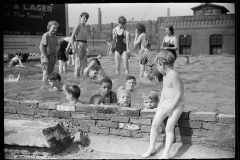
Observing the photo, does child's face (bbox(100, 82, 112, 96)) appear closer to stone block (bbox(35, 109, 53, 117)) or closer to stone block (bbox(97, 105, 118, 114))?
stone block (bbox(97, 105, 118, 114))

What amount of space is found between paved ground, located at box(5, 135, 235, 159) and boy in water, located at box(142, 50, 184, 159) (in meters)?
0.21

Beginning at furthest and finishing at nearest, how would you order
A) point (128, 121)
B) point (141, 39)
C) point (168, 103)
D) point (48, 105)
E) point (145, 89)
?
point (141, 39)
point (145, 89)
point (48, 105)
point (128, 121)
point (168, 103)

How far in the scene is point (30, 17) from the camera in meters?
4.87

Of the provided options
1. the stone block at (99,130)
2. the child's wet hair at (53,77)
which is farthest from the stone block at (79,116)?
the child's wet hair at (53,77)

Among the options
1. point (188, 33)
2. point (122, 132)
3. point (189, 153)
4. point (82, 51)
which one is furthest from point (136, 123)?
point (188, 33)

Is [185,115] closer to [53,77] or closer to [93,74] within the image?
[53,77]

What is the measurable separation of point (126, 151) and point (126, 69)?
14.7 feet

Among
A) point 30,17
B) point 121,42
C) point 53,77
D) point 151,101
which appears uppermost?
point 30,17

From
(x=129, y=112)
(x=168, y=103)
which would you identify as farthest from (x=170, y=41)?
(x=168, y=103)

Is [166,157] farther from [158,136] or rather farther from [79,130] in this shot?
[79,130]

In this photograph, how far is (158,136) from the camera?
3955mm

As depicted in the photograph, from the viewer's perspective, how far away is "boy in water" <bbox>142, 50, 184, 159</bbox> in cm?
352

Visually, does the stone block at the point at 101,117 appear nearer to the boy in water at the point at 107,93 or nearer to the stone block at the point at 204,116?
the boy in water at the point at 107,93

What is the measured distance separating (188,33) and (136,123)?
492 inches
